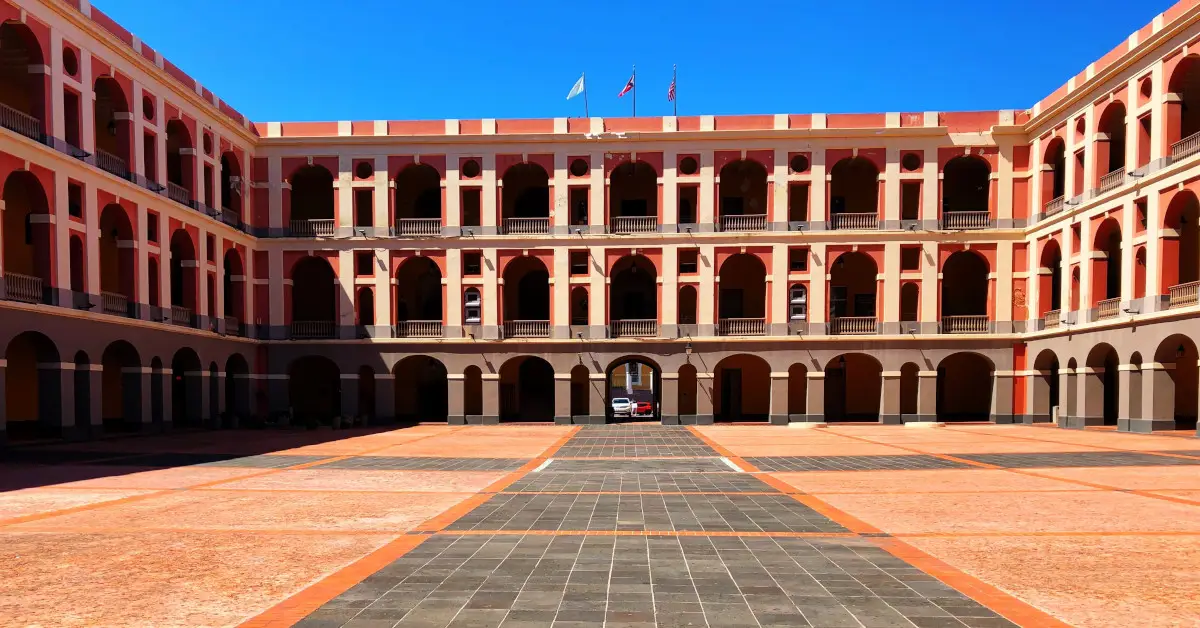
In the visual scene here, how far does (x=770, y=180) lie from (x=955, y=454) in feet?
58.3

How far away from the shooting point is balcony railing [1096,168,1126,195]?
27.1m

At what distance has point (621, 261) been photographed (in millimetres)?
35469

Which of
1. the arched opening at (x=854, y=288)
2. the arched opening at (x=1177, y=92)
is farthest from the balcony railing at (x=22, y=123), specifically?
the arched opening at (x=1177, y=92)

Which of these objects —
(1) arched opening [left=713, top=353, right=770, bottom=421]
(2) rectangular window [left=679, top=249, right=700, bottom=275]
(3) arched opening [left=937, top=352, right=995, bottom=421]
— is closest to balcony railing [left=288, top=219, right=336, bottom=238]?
(2) rectangular window [left=679, top=249, right=700, bottom=275]

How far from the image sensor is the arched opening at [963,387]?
36438mm

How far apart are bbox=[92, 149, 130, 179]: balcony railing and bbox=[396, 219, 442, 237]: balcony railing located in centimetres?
1146

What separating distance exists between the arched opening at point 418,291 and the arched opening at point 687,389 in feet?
42.5

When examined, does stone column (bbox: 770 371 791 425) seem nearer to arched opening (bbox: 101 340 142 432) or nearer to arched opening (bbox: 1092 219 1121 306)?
arched opening (bbox: 1092 219 1121 306)

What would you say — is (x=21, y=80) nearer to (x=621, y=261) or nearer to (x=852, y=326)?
(x=621, y=261)

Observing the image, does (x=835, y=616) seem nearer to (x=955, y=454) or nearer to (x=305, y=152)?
(x=955, y=454)

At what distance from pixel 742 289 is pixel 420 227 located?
16796mm

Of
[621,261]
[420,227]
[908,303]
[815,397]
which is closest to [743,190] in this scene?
[621,261]

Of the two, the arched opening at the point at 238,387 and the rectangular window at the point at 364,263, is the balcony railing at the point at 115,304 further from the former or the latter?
the rectangular window at the point at 364,263

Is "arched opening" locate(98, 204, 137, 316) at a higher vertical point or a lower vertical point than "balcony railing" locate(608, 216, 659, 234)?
lower
